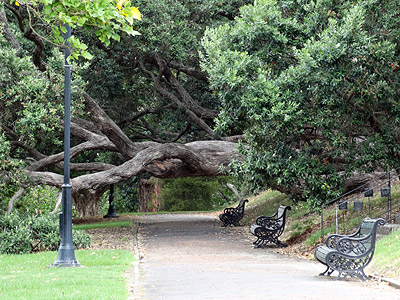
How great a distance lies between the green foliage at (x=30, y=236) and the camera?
14.6 metres

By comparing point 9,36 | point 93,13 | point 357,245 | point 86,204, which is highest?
point 9,36

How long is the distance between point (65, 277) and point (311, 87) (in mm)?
7268

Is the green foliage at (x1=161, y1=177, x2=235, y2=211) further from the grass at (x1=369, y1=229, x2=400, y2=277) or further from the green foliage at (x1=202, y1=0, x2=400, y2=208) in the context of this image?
the grass at (x1=369, y1=229, x2=400, y2=277)

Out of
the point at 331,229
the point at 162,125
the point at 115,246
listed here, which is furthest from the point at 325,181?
the point at 162,125

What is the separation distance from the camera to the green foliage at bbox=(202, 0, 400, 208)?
13.1 meters

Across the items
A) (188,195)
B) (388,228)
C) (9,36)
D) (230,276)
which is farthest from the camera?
(188,195)

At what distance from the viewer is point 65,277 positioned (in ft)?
31.6

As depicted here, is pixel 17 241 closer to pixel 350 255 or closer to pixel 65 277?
pixel 65 277

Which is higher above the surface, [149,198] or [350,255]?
[149,198]

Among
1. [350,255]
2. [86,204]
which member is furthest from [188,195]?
[350,255]

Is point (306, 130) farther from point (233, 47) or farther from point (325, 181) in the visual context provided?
point (233, 47)

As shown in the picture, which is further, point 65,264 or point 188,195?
point 188,195

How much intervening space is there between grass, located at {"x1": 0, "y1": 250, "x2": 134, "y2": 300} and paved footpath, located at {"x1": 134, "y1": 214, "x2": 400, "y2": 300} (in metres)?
0.44

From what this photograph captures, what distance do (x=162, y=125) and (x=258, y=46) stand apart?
11292 mm
